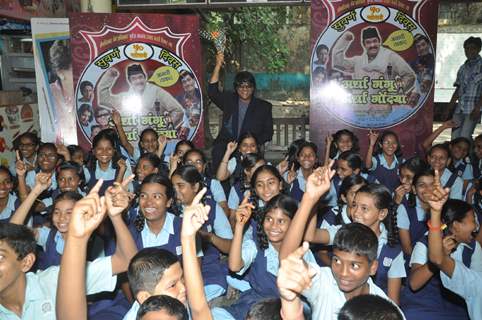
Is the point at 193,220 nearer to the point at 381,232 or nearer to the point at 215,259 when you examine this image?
the point at 381,232

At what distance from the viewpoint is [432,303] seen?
270 centimetres

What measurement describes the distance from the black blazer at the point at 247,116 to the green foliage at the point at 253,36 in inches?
151

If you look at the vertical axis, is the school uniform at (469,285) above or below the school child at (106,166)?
below

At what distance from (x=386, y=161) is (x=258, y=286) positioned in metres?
2.63

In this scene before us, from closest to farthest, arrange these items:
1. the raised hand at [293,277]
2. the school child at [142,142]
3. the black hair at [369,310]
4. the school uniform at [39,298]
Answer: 1. the raised hand at [293,277]
2. the black hair at [369,310]
3. the school uniform at [39,298]
4. the school child at [142,142]

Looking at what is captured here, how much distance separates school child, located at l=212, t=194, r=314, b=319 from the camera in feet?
8.08

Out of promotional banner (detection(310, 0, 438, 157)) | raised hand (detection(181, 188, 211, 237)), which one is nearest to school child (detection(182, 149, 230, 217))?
raised hand (detection(181, 188, 211, 237))

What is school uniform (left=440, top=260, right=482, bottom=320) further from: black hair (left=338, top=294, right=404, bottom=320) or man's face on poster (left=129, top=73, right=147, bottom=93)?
man's face on poster (left=129, top=73, right=147, bottom=93)

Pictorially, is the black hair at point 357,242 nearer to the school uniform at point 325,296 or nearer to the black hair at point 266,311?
the school uniform at point 325,296

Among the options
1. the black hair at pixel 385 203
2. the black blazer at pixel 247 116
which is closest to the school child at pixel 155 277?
the black hair at pixel 385 203

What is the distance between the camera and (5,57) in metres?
5.70

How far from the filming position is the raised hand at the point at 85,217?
1640 mm

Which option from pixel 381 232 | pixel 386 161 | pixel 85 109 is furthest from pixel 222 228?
pixel 85 109

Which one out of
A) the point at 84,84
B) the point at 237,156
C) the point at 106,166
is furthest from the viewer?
the point at 84,84
